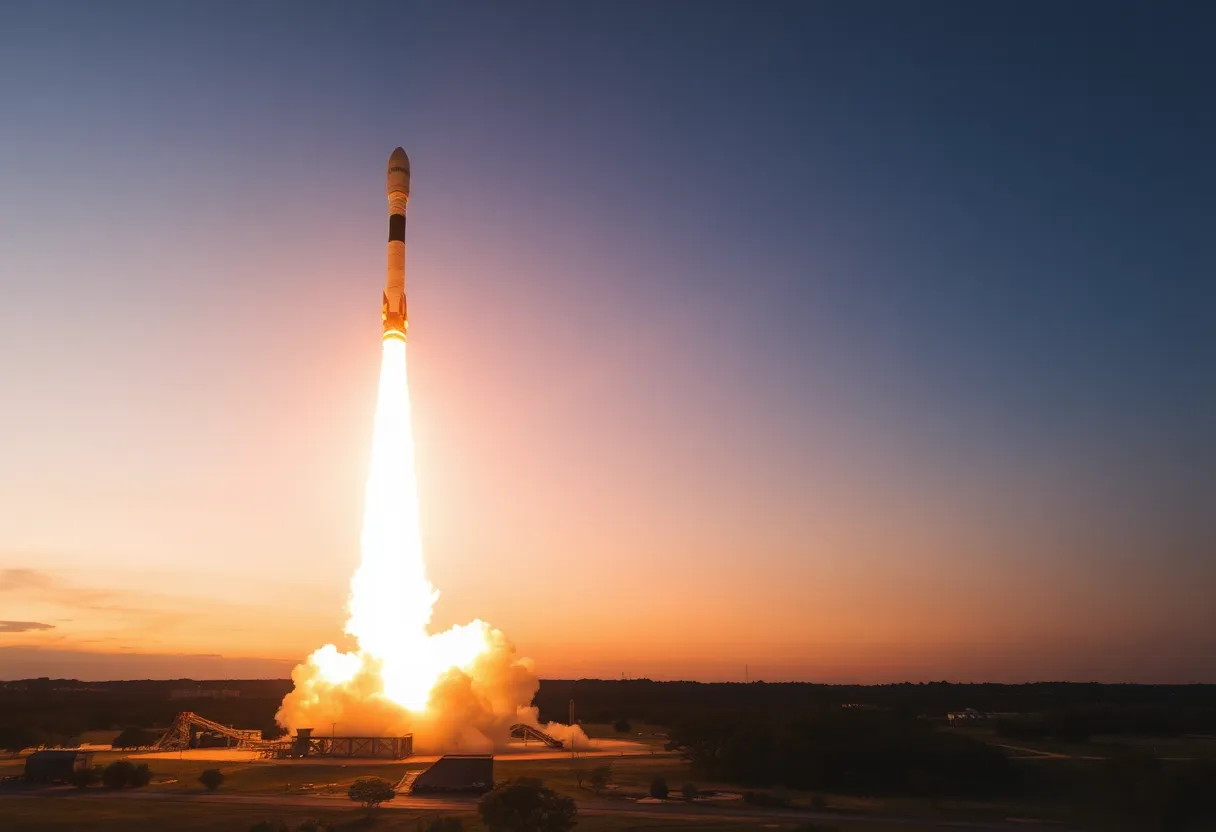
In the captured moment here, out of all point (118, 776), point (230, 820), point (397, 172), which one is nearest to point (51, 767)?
point (118, 776)

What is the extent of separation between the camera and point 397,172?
67188 mm

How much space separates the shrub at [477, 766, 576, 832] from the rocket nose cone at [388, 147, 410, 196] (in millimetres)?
44310

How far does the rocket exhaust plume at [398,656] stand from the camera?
66438 mm

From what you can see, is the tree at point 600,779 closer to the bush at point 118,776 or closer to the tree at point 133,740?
the bush at point 118,776

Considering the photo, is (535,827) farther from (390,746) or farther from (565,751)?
(565,751)

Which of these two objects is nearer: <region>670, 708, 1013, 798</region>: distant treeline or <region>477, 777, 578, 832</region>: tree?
<region>477, 777, 578, 832</region>: tree

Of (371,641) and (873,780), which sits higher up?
(371,641)

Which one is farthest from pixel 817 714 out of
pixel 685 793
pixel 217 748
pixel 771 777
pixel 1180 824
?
pixel 217 748

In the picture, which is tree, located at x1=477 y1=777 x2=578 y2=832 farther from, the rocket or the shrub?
the rocket

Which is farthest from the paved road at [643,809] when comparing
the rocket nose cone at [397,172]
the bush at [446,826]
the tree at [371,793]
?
the rocket nose cone at [397,172]

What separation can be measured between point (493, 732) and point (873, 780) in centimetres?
3092

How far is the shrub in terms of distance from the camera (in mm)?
35812

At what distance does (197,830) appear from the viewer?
40.1 m

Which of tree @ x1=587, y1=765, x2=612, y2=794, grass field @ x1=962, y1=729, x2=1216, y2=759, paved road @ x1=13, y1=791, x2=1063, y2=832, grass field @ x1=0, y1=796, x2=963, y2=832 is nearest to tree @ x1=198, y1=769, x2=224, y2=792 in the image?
paved road @ x1=13, y1=791, x2=1063, y2=832
